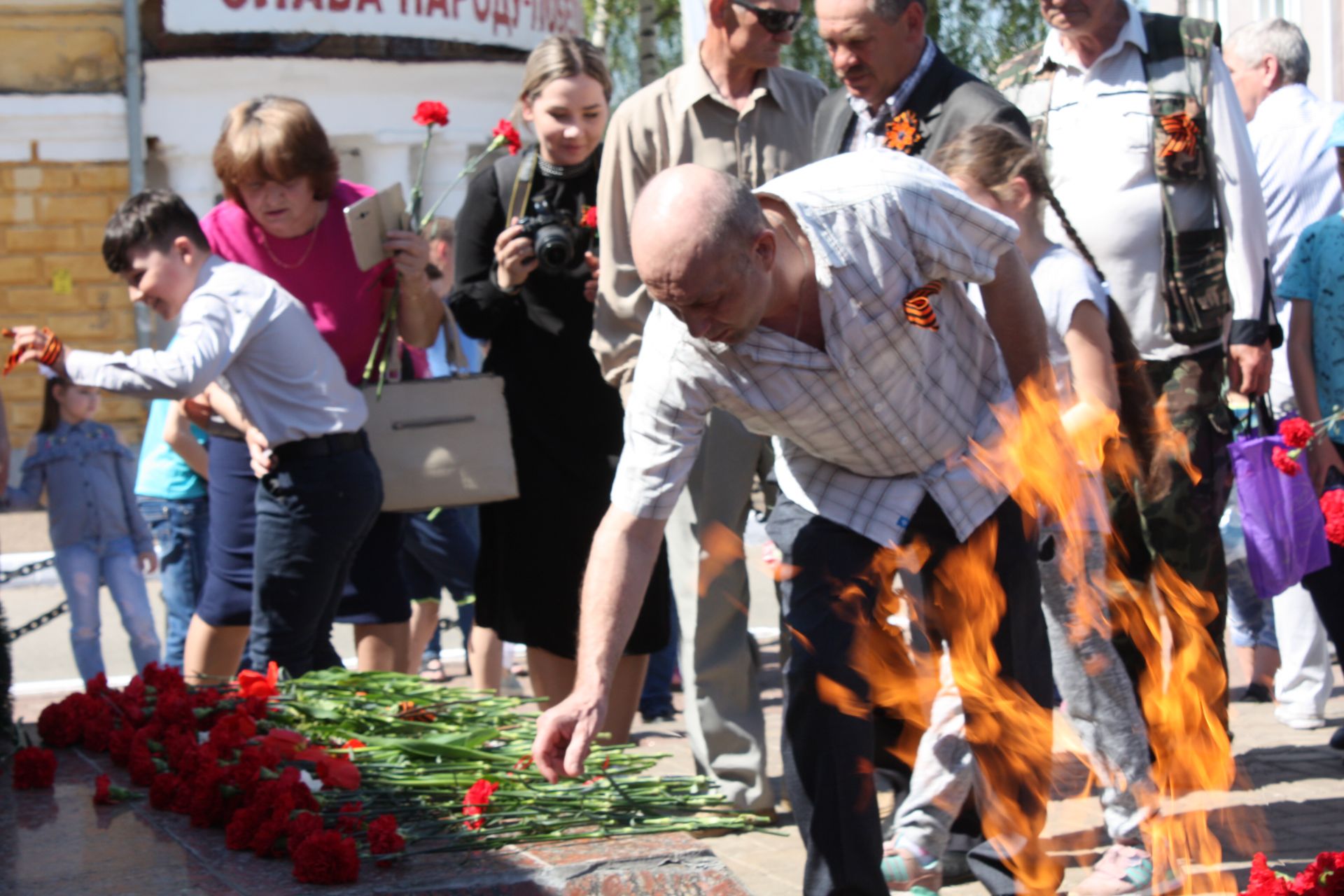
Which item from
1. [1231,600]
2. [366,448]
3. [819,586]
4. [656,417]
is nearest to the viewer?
[656,417]

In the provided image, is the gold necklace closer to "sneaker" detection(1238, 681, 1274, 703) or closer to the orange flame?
the orange flame

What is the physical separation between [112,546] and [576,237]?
9.99 ft

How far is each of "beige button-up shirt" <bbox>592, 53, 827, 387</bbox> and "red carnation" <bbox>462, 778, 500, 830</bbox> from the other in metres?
1.45

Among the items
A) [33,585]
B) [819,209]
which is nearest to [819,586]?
[819,209]

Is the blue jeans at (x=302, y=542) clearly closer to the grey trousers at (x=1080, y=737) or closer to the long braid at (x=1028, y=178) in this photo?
the grey trousers at (x=1080, y=737)

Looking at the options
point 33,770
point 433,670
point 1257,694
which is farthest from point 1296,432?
point 433,670

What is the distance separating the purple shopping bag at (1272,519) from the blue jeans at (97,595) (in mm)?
4615

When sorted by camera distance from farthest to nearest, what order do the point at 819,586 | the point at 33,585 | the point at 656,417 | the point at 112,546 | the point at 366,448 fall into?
the point at 33,585 → the point at 112,546 → the point at 366,448 → the point at 819,586 → the point at 656,417

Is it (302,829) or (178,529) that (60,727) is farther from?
(178,529)

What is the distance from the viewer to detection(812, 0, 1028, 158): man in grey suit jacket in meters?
4.69

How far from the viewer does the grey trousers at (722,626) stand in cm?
508

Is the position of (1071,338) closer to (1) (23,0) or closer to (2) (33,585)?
(2) (33,585)

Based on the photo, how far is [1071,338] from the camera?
14.4ft

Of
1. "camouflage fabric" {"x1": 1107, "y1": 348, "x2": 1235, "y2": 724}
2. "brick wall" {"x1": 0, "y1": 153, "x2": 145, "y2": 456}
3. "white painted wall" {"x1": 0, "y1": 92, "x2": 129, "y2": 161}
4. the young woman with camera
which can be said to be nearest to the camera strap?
the young woman with camera
